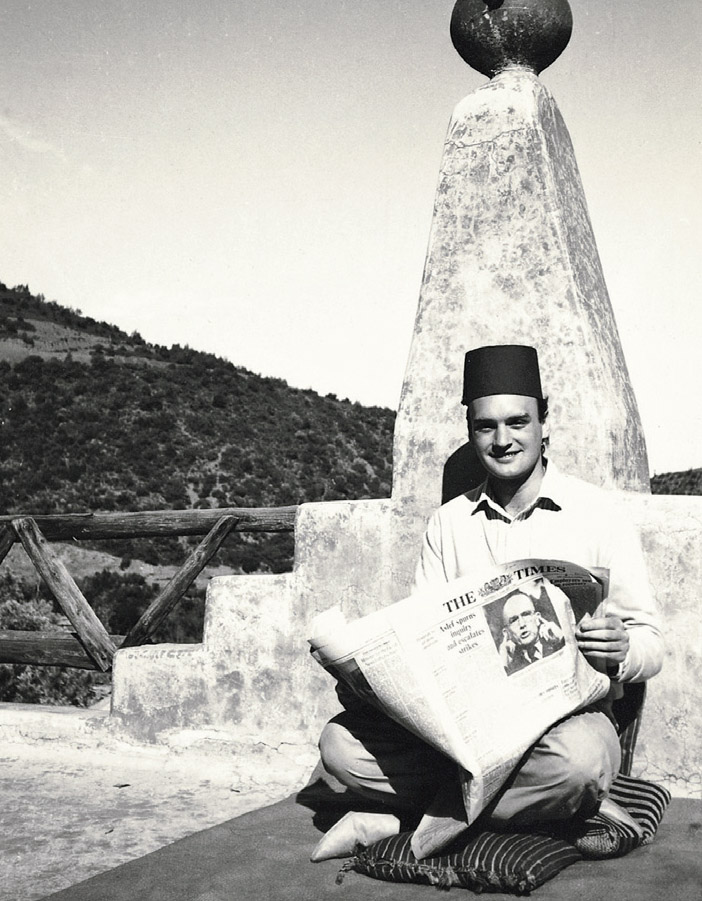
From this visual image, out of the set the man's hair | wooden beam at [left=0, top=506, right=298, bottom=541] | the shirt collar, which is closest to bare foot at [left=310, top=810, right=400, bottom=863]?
the shirt collar

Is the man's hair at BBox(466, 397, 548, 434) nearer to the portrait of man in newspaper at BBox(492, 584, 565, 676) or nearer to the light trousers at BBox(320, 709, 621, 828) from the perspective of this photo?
the portrait of man in newspaper at BBox(492, 584, 565, 676)

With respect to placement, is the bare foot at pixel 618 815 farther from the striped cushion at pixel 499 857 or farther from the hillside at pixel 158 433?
the hillside at pixel 158 433

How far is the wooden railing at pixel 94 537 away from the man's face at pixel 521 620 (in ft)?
7.10

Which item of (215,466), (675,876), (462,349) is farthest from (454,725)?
(215,466)

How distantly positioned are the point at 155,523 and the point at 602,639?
2.99 m

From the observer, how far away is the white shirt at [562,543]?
9.80 ft

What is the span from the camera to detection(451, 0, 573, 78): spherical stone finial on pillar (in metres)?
4.12

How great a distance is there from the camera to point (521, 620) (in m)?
2.71

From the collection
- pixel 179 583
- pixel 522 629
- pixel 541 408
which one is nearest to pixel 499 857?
pixel 522 629

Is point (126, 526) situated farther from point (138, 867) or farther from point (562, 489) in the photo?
point (562, 489)

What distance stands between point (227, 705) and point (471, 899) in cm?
203

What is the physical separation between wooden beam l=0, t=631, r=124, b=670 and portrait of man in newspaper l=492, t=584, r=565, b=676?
9.84ft

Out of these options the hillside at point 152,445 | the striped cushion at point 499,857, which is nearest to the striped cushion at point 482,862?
the striped cushion at point 499,857

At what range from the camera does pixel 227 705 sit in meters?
4.41
